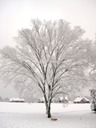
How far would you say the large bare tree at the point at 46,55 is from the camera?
2338 cm

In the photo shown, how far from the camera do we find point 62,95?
2453cm

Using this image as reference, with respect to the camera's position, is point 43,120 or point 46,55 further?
point 46,55

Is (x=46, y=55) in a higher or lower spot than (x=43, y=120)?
Result: higher

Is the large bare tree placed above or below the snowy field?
above

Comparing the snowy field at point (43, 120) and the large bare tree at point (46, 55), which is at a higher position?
the large bare tree at point (46, 55)

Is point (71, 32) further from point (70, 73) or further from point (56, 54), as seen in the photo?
point (70, 73)

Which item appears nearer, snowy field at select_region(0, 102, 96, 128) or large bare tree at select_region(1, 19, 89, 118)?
snowy field at select_region(0, 102, 96, 128)

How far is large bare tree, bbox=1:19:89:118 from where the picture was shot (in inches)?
920

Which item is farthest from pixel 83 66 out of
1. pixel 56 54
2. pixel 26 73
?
pixel 26 73

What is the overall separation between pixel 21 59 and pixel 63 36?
16.8 ft

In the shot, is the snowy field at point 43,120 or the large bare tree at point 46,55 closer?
the snowy field at point 43,120

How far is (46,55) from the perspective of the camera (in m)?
24.6

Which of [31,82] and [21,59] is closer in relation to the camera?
[21,59]

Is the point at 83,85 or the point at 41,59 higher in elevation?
the point at 41,59
